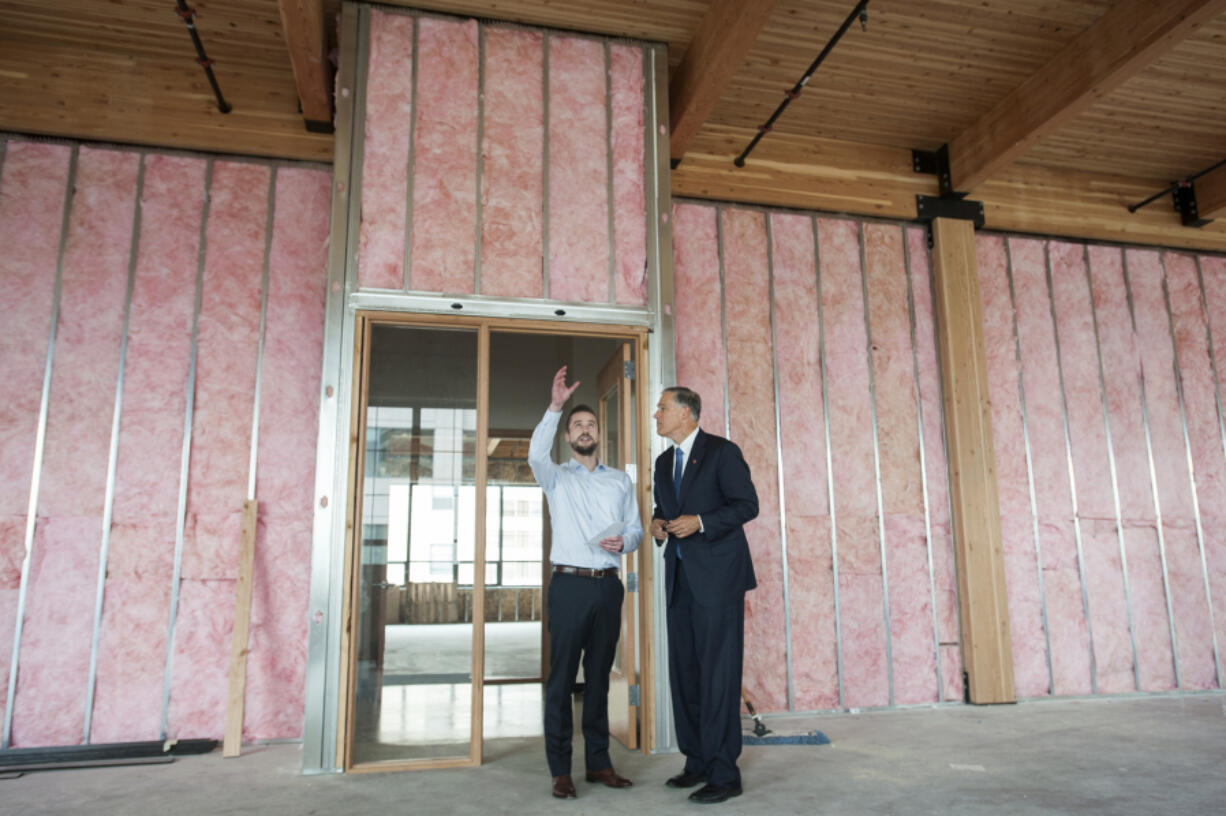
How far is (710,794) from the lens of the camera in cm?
348

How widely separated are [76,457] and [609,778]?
12.0 ft

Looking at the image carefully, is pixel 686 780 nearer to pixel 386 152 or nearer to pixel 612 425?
pixel 612 425

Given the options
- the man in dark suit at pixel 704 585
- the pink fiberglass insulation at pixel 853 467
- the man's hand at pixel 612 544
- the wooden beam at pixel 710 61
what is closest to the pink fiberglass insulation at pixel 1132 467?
the pink fiberglass insulation at pixel 853 467

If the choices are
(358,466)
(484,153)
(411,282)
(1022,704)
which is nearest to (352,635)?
(358,466)

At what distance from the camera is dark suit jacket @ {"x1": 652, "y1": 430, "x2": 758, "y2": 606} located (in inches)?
143

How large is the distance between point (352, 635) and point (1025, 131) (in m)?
5.55

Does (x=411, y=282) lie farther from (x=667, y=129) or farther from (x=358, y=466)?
(x=667, y=129)

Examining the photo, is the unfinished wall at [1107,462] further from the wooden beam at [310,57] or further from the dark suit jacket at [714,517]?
the wooden beam at [310,57]

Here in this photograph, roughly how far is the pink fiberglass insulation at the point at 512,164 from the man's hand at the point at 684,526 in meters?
1.79

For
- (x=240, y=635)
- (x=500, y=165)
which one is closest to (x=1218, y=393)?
(x=500, y=165)

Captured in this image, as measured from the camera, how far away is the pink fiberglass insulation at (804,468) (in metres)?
5.61

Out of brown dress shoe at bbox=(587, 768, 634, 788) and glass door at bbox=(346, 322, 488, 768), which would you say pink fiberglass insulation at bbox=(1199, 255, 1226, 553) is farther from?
glass door at bbox=(346, 322, 488, 768)

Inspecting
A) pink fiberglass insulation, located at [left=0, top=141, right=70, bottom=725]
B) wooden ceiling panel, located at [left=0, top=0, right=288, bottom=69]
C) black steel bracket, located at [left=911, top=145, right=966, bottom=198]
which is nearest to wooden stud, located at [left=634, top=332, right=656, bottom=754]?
wooden ceiling panel, located at [left=0, top=0, right=288, bottom=69]

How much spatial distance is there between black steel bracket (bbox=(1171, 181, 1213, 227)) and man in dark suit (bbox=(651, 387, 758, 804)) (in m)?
5.87
